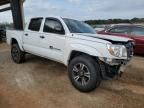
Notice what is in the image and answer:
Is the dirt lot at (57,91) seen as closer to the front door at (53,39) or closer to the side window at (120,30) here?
the front door at (53,39)

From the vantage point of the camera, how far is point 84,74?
17.3 feet

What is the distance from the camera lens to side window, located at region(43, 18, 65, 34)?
6.13 metres

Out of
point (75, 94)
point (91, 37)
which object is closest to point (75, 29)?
point (91, 37)

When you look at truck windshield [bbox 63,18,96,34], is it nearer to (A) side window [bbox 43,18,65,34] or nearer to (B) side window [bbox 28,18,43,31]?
(A) side window [bbox 43,18,65,34]

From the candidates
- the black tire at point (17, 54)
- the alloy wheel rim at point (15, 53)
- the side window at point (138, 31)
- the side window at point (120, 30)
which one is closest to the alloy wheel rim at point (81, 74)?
the black tire at point (17, 54)

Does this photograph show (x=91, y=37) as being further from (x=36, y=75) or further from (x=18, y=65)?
(x=18, y=65)

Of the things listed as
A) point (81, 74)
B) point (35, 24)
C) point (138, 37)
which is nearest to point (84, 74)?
point (81, 74)

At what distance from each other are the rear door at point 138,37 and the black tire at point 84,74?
17.5 feet

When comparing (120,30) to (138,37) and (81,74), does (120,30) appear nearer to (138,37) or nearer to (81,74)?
(138,37)

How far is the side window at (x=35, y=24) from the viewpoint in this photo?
711 centimetres

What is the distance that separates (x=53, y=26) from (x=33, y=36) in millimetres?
1043

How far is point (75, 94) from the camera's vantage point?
5254mm

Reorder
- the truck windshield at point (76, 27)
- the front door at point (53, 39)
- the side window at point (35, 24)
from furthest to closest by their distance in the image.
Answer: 1. the side window at point (35, 24)
2. the truck windshield at point (76, 27)
3. the front door at point (53, 39)

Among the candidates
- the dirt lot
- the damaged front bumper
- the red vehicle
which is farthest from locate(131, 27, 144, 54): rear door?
the damaged front bumper
